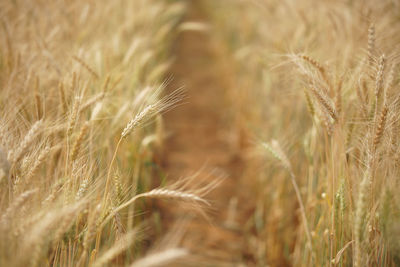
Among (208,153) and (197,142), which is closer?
(208,153)

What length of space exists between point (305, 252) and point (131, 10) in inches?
83.9

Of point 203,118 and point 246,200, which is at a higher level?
point 203,118

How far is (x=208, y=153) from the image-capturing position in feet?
9.68

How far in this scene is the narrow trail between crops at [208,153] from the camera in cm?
202

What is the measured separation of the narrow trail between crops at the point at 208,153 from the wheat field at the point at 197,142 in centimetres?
2

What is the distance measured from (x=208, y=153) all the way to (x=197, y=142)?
0.71ft

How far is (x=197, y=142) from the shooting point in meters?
3.11

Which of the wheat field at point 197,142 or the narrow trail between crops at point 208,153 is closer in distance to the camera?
the wheat field at point 197,142

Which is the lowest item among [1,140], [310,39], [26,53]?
[1,140]

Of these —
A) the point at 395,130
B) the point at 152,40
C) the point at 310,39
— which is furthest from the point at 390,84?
the point at 152,40

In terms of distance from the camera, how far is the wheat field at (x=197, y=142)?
90 cm

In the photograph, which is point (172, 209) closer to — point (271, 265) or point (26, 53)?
point (271, 265)

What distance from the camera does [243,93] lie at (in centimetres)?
295

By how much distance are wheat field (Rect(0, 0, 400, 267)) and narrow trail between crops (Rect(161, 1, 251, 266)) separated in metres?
0.02
